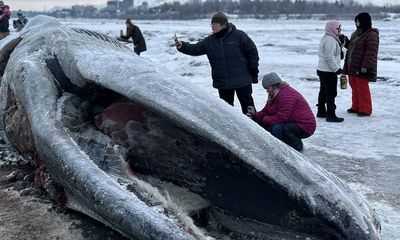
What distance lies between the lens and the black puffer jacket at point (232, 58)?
6.43 meters

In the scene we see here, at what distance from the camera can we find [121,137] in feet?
13.4

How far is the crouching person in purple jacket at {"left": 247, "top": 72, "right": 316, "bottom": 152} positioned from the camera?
5.41m

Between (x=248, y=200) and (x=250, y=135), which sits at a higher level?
(x=250, y=135)

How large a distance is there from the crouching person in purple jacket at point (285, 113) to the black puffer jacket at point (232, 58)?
1010 millimetres

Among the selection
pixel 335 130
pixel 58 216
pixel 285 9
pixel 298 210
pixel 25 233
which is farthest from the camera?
pixel 285 9

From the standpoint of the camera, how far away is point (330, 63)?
25.2 ft

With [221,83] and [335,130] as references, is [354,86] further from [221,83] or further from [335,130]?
[221,83]

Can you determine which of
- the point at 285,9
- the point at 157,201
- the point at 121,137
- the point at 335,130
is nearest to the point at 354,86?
the point at 335,130

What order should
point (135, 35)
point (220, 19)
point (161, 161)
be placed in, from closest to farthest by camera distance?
point (161, 161) → point (220, 19) → point (135, 35)

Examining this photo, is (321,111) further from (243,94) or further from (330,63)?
(243,94)

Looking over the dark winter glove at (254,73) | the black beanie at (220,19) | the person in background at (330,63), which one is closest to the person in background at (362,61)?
the person in background at (330,63)

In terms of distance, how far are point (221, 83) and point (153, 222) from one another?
3.86 m

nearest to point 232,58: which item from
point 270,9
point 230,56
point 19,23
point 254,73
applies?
point 230,56

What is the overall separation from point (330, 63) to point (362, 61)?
24.9 inches
